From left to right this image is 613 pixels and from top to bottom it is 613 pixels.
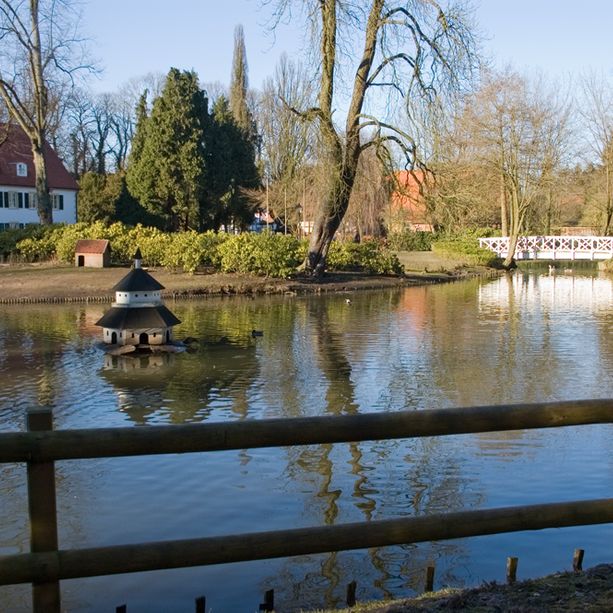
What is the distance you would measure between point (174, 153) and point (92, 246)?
1487 cm

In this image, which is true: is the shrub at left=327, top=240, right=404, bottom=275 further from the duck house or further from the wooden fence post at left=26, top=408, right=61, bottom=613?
the wooden fence post at left=26, top=408, right=61, bottom=613

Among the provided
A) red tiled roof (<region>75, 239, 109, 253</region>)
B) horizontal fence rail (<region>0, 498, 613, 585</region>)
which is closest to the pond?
horizontal fence rail (<region>0, 498, 613, 585</region>)

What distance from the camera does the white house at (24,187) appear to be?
5781 centimetres

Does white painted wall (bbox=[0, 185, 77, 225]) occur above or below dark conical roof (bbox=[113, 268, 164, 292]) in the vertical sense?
above

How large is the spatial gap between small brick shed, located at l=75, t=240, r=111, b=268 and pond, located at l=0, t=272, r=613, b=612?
11.7 meters

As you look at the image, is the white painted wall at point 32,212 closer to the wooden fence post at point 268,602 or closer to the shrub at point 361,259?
the shrub at point 361,259

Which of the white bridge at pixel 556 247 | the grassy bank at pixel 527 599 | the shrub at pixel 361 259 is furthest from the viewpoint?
the white bridge at pixel 556 247

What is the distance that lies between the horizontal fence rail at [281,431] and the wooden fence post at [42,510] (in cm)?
7

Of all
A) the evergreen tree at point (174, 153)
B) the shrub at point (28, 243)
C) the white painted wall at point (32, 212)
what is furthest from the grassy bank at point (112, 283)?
the white painted wall at point (32, 212)

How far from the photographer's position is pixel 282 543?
13.0 ft

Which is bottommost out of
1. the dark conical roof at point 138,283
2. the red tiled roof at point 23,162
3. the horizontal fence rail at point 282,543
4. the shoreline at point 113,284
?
the horizontal fence rail at point 282,543

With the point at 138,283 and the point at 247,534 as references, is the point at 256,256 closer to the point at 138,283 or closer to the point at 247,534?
the point at 138,283

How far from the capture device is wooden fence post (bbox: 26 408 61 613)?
3.75 meters

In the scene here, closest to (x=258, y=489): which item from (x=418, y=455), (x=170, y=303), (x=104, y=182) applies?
(x=418, y=455)
